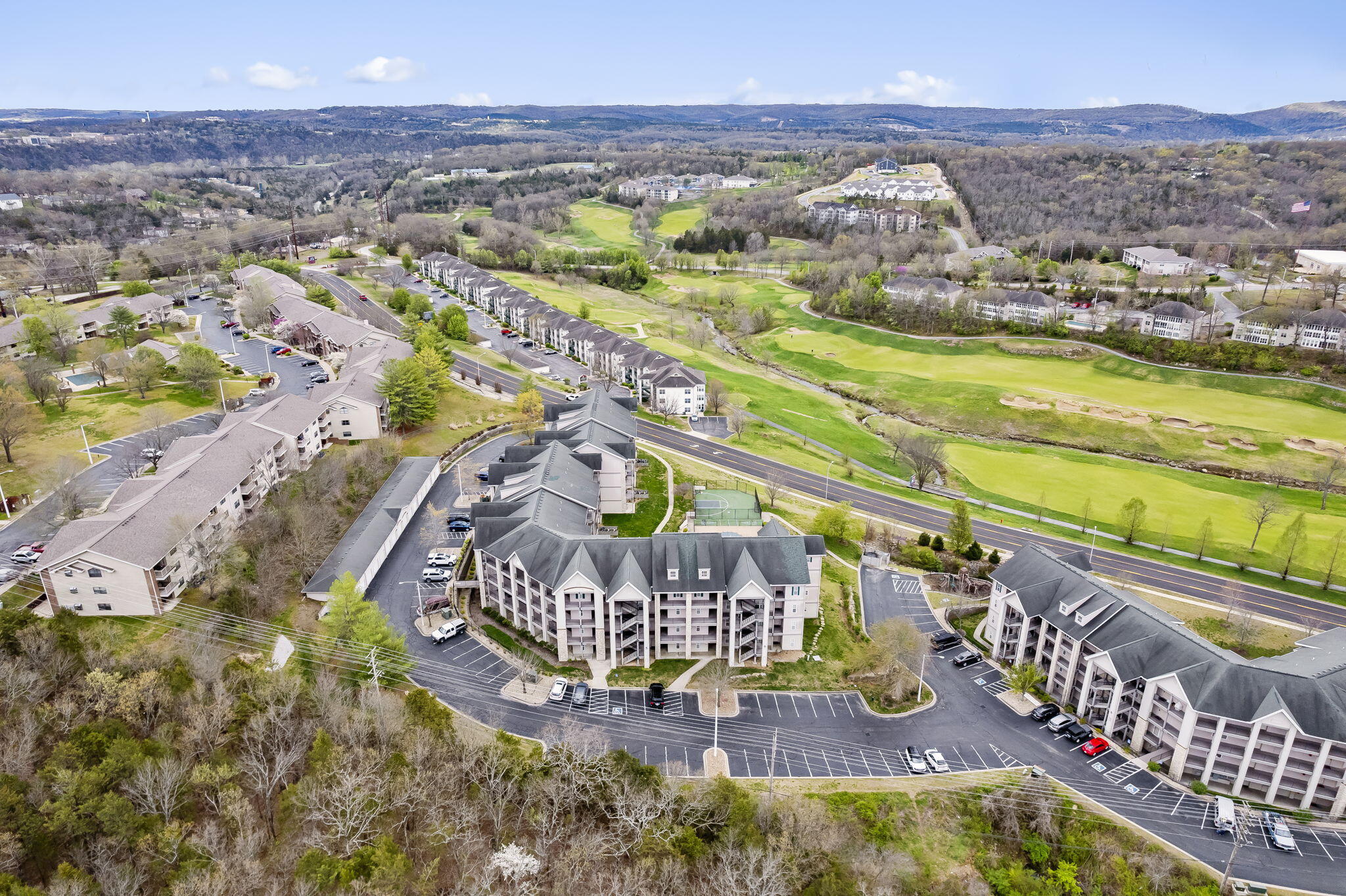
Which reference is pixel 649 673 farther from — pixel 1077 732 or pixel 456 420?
pixel 456 420

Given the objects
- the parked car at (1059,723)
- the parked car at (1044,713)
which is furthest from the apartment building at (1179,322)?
the parked car at (1059,723)

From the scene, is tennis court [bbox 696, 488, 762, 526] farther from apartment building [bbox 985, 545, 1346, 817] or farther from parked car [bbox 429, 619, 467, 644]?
apartment building [bbox 985, 545, 1346, 817]

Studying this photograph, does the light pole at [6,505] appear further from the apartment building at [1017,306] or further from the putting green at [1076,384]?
the apartment building at [1017,306]

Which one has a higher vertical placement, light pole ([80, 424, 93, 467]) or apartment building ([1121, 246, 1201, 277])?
apartment building ([1121, 246, 1201, 277])

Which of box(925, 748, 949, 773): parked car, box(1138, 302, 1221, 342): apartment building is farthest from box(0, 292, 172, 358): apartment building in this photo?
box(1138, 302, 1221, 342): apartment building

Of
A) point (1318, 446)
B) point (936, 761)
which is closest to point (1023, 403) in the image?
point (1318, 446)

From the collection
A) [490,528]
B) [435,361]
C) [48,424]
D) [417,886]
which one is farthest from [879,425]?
[48,424]
